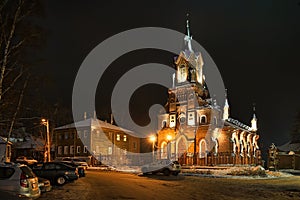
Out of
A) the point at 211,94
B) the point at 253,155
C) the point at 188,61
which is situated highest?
the point at 188,61

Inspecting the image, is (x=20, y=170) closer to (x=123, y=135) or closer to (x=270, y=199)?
(x=270, y=199)

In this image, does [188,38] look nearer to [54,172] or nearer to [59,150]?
[59,150]

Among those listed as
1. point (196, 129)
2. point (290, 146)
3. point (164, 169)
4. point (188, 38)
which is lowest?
point (164, 169)

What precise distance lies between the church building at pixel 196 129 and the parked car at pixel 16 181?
1591 inches

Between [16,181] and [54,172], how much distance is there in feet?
36.3

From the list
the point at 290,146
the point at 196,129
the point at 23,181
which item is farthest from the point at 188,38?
the point at 23,181

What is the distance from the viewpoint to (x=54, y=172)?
73.2ft

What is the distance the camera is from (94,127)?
6250cm

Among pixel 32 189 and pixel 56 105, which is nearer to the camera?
pixel 32 189

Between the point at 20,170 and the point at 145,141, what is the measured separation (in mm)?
67623

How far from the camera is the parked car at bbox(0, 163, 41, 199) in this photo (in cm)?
1138

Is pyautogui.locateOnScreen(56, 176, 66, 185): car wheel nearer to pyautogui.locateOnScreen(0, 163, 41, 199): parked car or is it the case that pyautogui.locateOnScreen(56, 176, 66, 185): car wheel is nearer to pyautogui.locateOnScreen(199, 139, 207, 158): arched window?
pyautogui.locateOnScreen(0, 163, 41, 199): parked car

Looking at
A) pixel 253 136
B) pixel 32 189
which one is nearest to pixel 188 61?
pixel 253 136

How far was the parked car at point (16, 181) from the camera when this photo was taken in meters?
11.4
